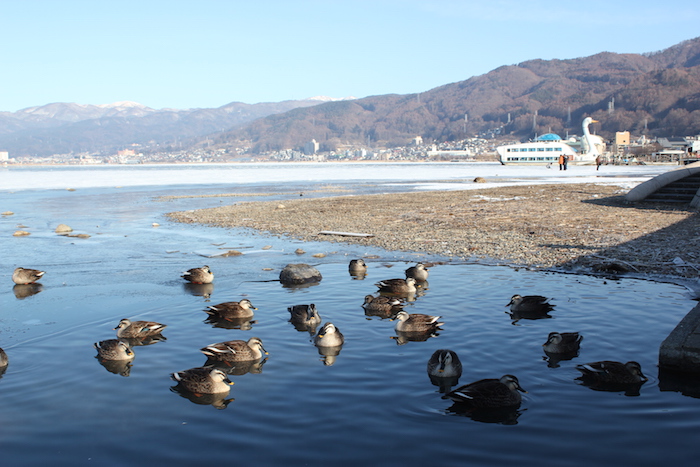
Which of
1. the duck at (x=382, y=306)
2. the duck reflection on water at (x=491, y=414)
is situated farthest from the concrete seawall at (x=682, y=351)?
the duck at (x=382, y=306)

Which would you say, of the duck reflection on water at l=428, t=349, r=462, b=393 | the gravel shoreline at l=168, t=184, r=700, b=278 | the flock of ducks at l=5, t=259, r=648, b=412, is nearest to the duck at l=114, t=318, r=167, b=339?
the flock of ducks at l=5, t=259, r=648, b=412

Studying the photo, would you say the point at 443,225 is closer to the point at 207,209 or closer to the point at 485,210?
the point at 485,210

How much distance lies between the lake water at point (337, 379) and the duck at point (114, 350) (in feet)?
0.54

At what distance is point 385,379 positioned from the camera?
7.55m

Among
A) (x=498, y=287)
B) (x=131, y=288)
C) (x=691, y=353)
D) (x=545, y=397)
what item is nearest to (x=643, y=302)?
(x=498, y=287)

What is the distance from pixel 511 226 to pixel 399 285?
9581mm

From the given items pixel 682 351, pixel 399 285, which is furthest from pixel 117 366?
pixel 682 351

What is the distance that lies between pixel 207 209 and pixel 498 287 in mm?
19529

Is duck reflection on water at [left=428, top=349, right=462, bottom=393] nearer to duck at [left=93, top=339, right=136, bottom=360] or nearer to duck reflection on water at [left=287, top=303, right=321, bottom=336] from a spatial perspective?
duck reflection on water at [left=287, top=303, right=321, bottom=336]

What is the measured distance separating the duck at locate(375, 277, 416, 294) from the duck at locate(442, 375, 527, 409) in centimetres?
477

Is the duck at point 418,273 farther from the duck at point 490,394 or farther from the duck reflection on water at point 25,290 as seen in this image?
the duck reflection on water at point 25,290

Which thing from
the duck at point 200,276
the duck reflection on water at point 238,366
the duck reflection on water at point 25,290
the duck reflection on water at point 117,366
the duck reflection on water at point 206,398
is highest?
the duck at point 200,276

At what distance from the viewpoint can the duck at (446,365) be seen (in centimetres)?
742

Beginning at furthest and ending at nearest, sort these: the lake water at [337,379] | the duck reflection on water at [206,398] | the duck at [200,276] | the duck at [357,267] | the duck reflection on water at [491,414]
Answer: the duck at [357,267] < the duck at [200,276] < the duck reflection on water at [206,398] < the duck reflection on water at [491,414] < the lake water at [337,379]
